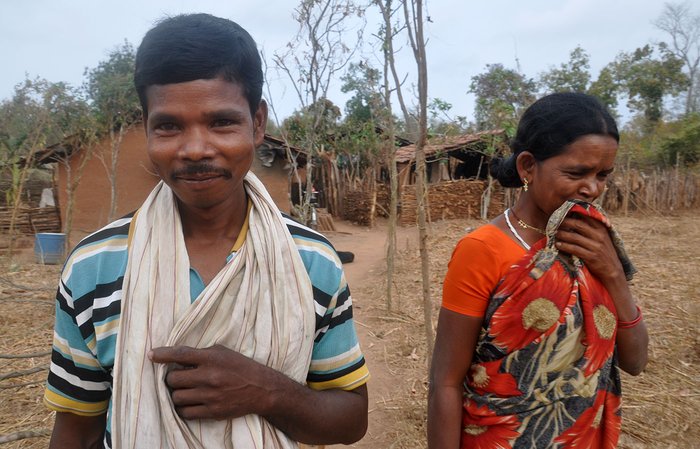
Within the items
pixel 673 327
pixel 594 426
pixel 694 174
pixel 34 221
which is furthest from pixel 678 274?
pixel 34 221

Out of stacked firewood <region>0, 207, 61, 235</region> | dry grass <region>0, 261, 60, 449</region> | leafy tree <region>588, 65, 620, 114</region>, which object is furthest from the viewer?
leafy tree <region>588, 65, 620, 114</region>

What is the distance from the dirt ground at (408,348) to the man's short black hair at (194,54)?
1862 millimetres

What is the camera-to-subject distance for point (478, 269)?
146 cm

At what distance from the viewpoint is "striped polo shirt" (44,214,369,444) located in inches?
39.1

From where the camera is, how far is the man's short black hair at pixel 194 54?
3.32 feet

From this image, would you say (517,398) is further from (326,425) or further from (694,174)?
(694,174)

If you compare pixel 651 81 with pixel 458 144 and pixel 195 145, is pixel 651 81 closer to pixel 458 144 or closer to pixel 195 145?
pixel 458 144

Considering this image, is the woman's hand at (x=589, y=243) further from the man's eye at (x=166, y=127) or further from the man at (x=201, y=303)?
the man's eye at (x=166, y=127)

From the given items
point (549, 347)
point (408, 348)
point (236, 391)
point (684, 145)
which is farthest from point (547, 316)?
point (684, 145)

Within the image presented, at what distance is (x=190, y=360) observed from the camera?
3.02 ft

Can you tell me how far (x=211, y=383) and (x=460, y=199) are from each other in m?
16.1

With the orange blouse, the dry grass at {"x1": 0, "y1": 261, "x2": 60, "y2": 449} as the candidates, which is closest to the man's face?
the orange blouse

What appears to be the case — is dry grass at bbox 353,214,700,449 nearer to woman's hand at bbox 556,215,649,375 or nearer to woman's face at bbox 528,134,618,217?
woman's hand at bbox 556,215,649,375

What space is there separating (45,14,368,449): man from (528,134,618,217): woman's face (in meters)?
0.79
